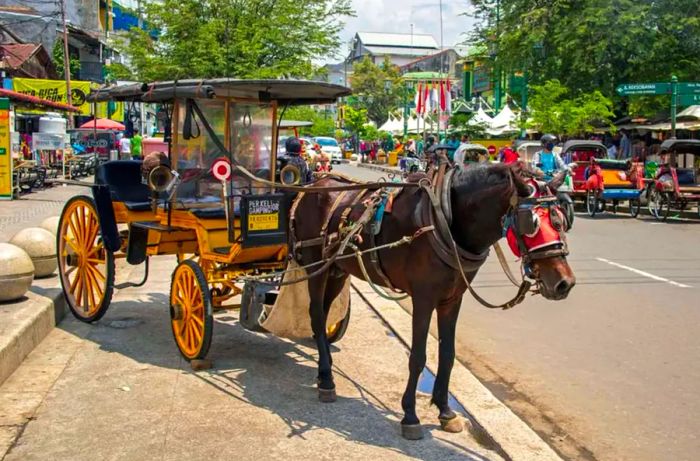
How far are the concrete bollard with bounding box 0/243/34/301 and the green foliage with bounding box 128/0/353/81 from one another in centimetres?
1446

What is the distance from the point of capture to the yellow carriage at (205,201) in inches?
254

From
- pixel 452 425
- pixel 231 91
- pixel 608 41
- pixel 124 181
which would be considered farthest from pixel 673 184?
pixel 452 425

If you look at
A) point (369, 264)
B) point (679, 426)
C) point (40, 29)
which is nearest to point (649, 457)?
point (679, 426)

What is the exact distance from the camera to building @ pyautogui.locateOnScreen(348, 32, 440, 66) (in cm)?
13412

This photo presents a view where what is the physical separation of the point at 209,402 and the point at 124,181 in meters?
3.49

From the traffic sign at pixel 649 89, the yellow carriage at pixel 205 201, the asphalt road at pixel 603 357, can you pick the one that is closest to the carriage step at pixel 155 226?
the yellow carriage at pixel 205 201

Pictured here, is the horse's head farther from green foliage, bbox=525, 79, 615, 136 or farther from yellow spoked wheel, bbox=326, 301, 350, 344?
green foliage, bbox=525, 79, 615, 136

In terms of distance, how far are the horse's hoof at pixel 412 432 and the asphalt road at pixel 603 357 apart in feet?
2.95

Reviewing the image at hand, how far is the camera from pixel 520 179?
4535mm

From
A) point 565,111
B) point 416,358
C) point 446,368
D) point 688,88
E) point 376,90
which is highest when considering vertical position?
point 376,90

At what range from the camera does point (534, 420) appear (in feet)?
18.0

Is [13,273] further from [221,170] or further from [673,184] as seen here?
[673,184]

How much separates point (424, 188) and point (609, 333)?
12.1 feet

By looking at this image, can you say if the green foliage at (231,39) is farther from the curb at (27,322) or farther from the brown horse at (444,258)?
the brown horse at (444,258)
